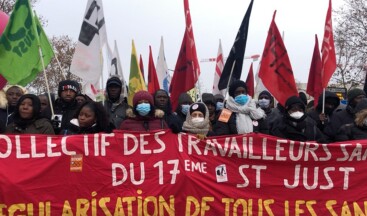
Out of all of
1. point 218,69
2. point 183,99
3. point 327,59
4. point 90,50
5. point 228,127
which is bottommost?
point 228,127

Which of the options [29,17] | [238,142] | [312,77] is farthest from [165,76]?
[238,142]

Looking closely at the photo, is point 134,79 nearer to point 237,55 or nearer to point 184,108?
point 184,108

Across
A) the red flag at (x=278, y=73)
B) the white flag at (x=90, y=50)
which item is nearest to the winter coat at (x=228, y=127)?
the red flag at (x=278, y=73)

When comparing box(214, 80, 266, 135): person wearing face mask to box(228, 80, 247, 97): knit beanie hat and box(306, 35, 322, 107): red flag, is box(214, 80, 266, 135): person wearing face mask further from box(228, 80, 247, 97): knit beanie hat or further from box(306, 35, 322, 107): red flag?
box(306, 35, 322, 107): red flag

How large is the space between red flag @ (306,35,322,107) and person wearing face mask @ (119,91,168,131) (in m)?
2.52

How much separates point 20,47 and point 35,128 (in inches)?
50.1

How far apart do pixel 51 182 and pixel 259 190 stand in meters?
2.07

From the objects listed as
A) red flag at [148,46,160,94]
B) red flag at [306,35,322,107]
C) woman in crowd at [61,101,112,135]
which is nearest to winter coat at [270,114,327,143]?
red flag at [306,35,322,107]

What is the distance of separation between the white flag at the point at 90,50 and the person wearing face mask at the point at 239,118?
1.75 metres

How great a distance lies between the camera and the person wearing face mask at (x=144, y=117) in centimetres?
564

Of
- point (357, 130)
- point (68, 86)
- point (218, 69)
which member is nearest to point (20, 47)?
point (68, 86)

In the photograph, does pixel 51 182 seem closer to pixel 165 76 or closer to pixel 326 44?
pixel 326 44

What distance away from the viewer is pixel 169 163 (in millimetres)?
5199

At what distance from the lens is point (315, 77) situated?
739cm
